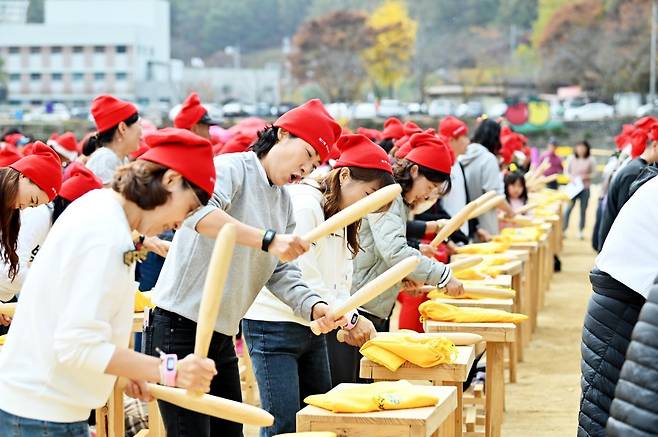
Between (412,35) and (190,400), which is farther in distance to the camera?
(412,35)

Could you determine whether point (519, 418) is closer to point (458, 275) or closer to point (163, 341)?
point (458, 275)

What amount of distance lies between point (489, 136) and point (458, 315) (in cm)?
471

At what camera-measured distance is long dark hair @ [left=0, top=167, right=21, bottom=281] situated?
5.36 meters

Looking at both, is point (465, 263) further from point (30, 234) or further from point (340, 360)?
point (30, 234)

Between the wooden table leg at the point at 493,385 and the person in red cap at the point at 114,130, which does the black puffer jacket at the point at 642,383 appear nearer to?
the wooden table leg at the point at 493,385

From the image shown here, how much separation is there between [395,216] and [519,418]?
258 cm

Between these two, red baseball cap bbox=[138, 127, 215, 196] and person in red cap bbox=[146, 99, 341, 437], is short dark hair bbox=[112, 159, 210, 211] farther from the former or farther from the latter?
person in red cap bbox=[146, 99, 341, 437]

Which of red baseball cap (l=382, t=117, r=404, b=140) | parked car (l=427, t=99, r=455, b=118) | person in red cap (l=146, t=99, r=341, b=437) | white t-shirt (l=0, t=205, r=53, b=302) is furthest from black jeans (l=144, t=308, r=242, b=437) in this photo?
parked car (l=427, t=99, r=455, b=118)

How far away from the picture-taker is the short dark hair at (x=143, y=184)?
10.6 ft

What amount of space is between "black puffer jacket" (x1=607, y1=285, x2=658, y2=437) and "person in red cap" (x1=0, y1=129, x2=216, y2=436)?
44.3 inches

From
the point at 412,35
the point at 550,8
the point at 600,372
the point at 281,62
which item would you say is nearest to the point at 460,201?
the point at 600,372

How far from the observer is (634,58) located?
61031 mm

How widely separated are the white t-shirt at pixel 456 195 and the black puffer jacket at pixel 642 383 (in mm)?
5955

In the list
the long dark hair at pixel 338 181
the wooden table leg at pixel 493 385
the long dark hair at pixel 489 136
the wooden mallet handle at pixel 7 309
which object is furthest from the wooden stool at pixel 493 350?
the long dark hair at pixel 489 136
